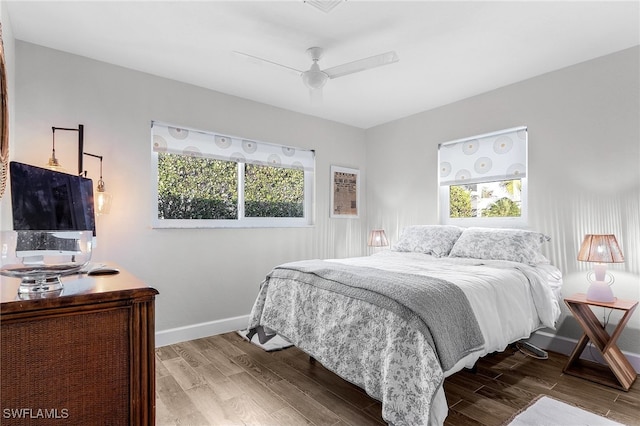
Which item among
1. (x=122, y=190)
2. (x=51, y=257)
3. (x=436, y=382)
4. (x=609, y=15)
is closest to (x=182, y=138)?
(x=122, y=190)

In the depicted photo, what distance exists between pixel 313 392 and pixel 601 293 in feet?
7.23

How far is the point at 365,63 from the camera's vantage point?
7.54 ft

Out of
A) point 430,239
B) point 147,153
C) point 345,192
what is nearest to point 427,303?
point 430,239

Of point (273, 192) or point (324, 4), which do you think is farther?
point (273, 192)

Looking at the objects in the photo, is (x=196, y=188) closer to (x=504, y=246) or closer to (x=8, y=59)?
(x=8, y=59)

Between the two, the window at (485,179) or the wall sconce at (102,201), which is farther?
the window at (485,179)

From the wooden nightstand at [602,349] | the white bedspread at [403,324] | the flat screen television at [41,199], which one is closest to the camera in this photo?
the flat screen television at [41,199]

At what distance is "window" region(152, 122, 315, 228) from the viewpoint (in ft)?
10.6

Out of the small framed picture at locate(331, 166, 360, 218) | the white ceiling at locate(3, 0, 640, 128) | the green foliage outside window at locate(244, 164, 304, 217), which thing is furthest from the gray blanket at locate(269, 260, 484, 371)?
the small framed picture at locate(331, 166, 360, 218)

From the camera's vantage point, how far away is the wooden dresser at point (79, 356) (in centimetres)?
90

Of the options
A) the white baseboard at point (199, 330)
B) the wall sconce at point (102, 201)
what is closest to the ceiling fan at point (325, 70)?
the wall sconce at point (102, 201)

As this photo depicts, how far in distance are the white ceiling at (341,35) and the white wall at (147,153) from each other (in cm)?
20

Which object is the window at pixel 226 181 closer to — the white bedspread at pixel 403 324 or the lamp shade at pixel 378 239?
the lamp shade at pixel 378 239

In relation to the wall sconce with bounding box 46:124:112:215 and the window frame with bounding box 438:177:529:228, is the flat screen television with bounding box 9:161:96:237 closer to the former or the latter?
the wall sconce with bounding box 46:124:112:215
